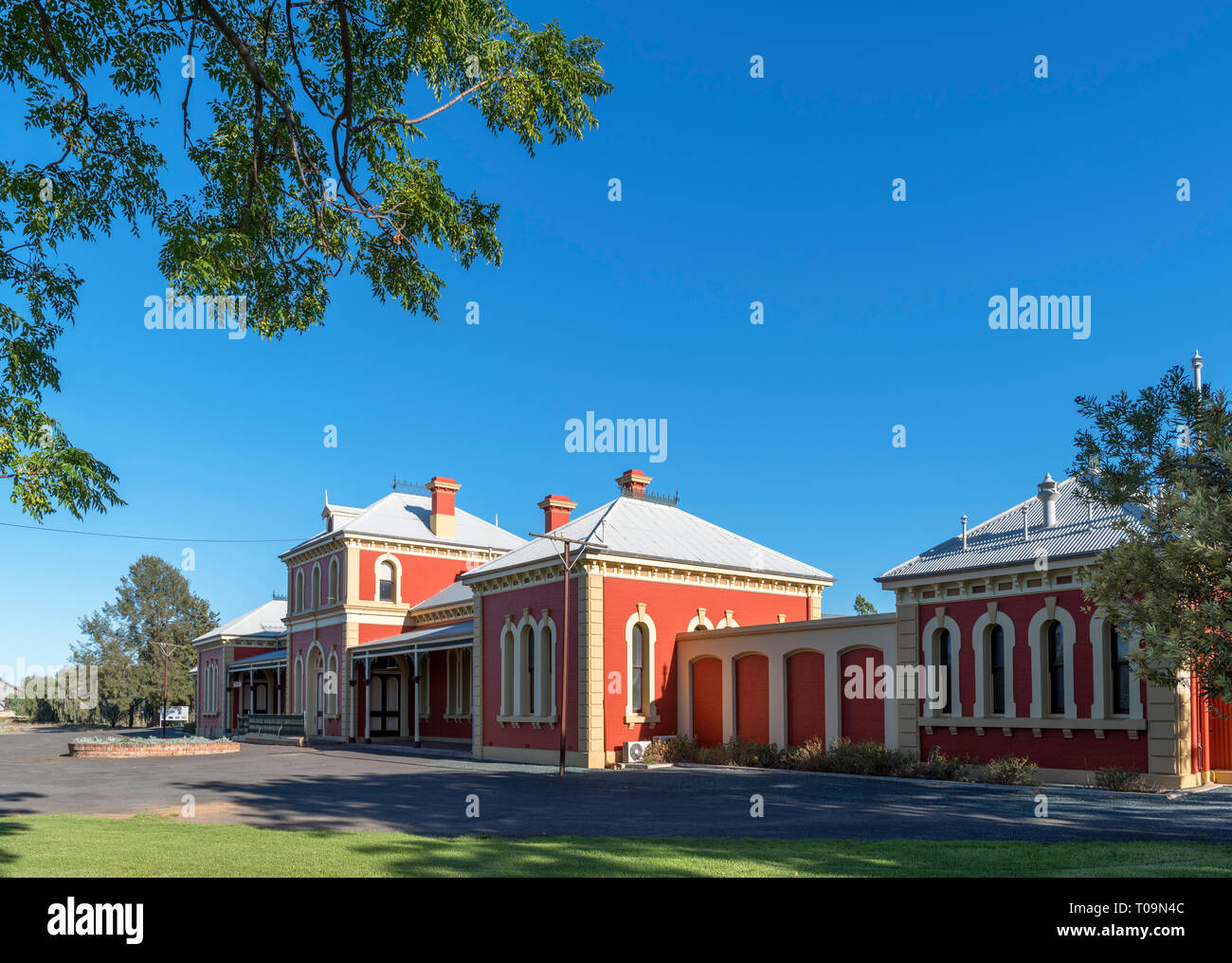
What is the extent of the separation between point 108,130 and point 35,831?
26.7 feet

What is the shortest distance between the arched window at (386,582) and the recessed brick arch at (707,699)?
1661 cm

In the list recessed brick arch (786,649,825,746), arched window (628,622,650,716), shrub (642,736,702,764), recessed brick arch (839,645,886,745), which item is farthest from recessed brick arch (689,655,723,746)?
recessed brick arch (839,645,886,745)

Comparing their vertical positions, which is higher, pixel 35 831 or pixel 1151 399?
pixel 1151 399

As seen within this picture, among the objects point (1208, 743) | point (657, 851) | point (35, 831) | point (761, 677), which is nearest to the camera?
point (657, 851)

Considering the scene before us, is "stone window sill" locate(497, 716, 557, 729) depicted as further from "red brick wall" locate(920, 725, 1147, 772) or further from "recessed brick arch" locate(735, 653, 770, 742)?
"red brick wall" locate(920, 725, 1147, 772)

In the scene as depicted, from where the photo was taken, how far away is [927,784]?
17469 mm

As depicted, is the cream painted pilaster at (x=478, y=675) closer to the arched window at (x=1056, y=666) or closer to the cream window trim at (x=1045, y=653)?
the cream window trim at (x=1045, y=653)

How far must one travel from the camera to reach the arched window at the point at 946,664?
19.7 meters

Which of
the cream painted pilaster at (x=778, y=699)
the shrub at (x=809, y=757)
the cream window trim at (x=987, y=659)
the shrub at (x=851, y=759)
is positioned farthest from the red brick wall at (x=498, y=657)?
the cream window trim at (x=987, y=659)

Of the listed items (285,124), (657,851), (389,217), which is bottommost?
(657,851)

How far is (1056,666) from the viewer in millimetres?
18062

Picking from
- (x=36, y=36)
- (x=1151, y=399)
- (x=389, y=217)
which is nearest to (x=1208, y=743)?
(x=1151, y=399)
